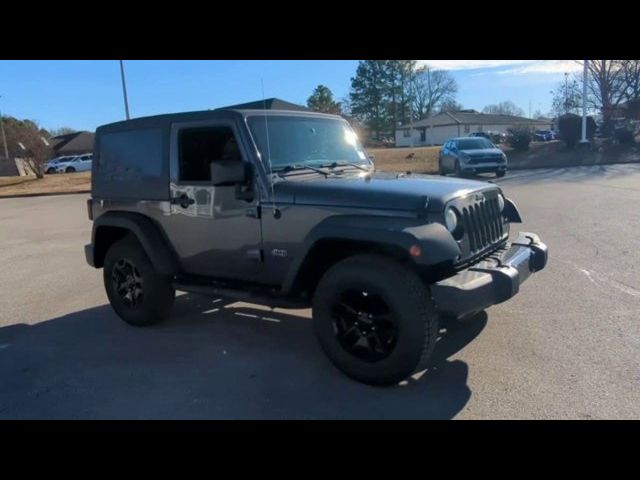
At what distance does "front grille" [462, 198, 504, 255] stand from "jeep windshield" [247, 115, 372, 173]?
48.7 inches

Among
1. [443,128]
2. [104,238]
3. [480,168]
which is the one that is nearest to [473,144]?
[480,168]

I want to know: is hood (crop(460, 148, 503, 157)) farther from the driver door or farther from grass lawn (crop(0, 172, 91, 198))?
grass lawn (crop(0, 172, 91, 198))

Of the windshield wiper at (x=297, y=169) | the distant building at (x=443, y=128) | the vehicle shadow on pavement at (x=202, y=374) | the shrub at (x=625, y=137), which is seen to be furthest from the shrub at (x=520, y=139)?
the distant building at (x=443, y=128)

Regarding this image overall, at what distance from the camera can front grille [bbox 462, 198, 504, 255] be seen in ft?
12.8

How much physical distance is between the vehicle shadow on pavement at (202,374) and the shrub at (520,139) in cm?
2847

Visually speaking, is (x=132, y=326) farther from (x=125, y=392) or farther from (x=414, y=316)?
(x=414, y=316)

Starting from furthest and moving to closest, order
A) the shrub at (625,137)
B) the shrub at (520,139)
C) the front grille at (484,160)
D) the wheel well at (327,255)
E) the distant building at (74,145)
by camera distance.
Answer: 1. the distant building at (74,145)
2. the shrub at (520,139)
3. the shrub at (625,137)
4. the front grille at (484,160)
5. the wheel well at (327,255)

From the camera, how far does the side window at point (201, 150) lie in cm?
448

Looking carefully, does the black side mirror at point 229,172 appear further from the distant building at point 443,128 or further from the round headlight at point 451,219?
the distant building at point 443,128

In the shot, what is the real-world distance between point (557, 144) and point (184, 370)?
3237cm

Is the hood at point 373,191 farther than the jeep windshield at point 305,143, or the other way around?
the jeep windshield at point 305,143

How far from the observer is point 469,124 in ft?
231

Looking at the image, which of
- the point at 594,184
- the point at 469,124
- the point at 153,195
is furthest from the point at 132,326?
the point at 469,124
